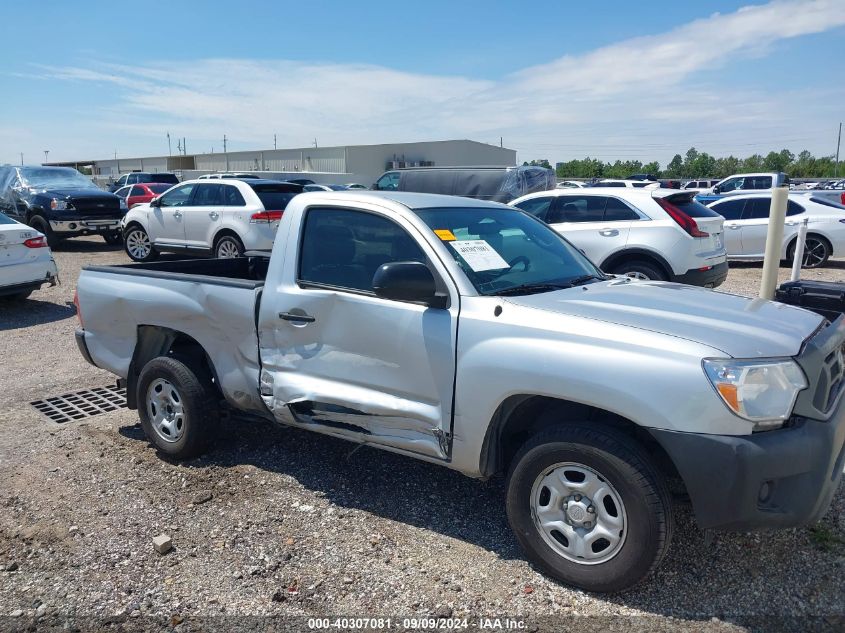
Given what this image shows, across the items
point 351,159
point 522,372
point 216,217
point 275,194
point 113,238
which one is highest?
point 351,159

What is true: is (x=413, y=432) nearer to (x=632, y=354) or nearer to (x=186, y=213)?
(x=632, y=354)

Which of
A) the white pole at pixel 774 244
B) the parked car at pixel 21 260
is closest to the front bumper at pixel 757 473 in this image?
the white pole at pixel 774 244

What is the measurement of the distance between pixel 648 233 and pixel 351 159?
39.1 metres

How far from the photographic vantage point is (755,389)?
2.76m

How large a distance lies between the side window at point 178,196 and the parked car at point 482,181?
4.35m

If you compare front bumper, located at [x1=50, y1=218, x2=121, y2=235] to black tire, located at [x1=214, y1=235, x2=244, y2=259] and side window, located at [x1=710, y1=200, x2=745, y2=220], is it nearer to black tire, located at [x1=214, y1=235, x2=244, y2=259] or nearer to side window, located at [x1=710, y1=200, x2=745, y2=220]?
black tire, located at [x1=214, y1=235, x2=244, y2=259]

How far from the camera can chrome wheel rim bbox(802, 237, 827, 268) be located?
13836 mm

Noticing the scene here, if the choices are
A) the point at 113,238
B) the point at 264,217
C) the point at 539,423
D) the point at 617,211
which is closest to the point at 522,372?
the point at 539,423

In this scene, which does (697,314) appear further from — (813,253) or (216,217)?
(813,253)

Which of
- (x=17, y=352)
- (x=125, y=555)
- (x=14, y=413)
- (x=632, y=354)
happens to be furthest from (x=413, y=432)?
(x=17, y=352)

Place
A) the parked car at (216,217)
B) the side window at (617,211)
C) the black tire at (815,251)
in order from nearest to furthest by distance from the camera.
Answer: the side window at (617,211) → the parked car at (216,217) → the black tire at (815,251)

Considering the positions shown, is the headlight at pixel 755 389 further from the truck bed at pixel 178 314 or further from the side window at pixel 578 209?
the side window at pixel 578 209

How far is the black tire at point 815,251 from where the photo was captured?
1378 cm

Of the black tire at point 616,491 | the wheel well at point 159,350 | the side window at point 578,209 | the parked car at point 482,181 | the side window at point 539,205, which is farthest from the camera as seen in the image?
the parked car at point 482,181
